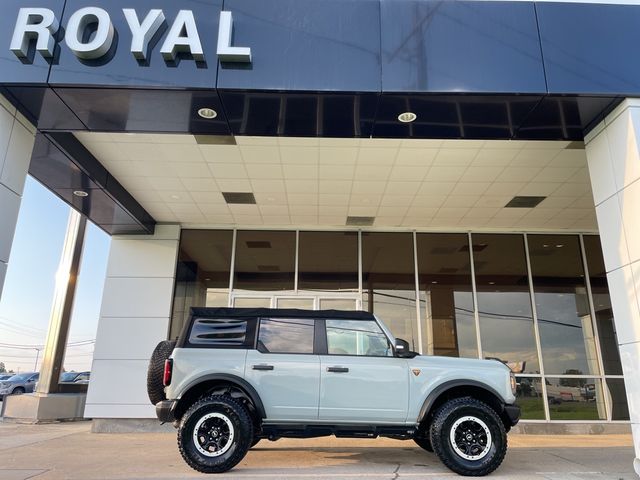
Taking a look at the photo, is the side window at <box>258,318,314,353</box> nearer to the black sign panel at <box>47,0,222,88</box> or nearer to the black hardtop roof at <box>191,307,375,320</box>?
the black hardtop roof at <box>191,307,375,320</box>

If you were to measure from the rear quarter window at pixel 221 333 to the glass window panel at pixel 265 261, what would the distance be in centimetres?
449

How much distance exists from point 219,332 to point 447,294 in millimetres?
6283

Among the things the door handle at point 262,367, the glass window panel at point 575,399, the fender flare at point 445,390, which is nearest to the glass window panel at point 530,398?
the glass window panel at point 575,399

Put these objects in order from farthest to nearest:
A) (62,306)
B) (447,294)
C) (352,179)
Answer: (62,306) < (447,294) < (352,179)

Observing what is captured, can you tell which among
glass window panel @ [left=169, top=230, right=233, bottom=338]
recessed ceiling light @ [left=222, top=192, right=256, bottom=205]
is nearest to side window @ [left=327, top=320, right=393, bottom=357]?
recessed ceiling light @ [left=222, top=192, right=256, bottom=205]

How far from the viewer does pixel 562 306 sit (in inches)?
416

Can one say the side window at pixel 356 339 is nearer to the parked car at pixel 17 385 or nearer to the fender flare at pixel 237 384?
the fender flare at pixel 237 384

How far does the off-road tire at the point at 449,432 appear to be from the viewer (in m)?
5.26

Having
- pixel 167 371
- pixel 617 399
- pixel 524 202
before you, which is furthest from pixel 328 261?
pixel 617 399

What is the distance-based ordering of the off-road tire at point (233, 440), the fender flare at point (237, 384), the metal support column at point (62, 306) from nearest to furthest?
the off-road tire at point (233, 440), the fender flare at point (237, 384), the metal support column at point (62, 306)

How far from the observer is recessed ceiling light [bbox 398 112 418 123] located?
534 centimetres

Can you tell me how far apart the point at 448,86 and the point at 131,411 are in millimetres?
8669

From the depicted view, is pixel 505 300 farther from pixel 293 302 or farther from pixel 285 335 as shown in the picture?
pixel 285 335

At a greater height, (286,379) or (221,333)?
(221,333)
